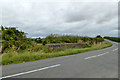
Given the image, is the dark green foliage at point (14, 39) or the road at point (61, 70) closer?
the road at point (61, 70)

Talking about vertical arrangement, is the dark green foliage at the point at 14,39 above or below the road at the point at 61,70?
above

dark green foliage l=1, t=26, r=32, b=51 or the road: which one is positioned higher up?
dark green foliage l=1, t=26, r=32, b=51

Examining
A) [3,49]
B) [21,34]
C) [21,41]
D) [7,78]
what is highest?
[21,34]

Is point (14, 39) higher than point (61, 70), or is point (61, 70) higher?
point (14, 39)

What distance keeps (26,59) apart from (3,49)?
3.84m

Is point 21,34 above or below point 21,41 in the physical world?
above

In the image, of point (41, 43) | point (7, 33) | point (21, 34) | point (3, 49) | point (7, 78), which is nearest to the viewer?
point (7, 78)

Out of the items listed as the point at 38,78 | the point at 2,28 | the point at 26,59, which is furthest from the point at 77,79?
the point at 2,28

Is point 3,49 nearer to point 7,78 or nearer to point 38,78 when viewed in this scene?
point 7,78

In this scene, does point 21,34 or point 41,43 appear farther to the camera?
point 41,43

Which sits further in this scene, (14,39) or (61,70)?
(14,39)

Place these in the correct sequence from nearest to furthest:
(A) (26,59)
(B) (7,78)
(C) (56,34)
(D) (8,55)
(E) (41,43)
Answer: (B) (7,78) → (A) (26,59) → (D) (8,55) → (E) (41,43) → (C) (56,34)

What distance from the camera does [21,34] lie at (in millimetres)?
12477

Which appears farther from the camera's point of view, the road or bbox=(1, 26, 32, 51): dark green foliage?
bbox=(1, 26, 32, 51): dark green foliage
